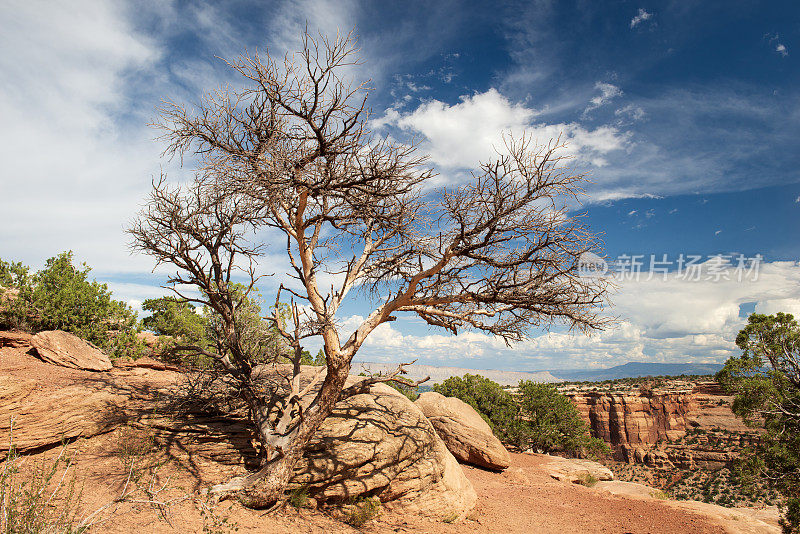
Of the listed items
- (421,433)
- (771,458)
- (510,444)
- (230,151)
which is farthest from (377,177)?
(510,444)

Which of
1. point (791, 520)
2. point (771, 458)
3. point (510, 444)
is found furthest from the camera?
point (510, 444)

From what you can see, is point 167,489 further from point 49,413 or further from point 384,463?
point 384,463

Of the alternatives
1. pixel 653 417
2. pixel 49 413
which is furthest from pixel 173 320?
pixel 653 417

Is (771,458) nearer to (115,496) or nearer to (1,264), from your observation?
(115,496)

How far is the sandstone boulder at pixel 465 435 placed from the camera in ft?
51.6

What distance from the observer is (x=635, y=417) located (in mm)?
83250

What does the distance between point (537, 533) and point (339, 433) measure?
5431 millimetres

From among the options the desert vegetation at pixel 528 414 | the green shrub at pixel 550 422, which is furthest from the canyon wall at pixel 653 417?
the desert vegetation at pixel 528 414

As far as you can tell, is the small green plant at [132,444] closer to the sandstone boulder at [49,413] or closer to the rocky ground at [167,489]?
the rocky ground at [167,489]

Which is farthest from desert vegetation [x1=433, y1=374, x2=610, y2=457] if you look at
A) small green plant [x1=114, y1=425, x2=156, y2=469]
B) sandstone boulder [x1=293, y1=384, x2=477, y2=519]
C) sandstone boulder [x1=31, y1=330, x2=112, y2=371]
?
small green plant [x1=114, y1=425, x2=156, y2=469]

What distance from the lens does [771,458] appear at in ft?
62.4

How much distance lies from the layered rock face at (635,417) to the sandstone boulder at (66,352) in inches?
3425

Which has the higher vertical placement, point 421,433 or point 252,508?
point 421,433

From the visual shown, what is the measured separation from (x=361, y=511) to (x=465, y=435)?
8.22m
